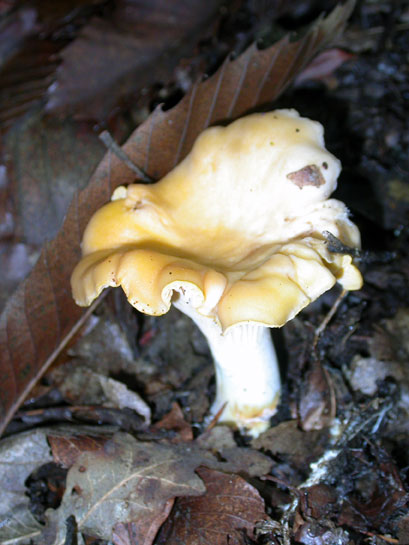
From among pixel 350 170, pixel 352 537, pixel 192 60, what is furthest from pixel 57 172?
pixel 352 537

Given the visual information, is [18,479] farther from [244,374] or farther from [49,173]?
[49,173]

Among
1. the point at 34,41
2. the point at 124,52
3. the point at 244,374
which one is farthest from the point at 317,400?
the point at 34,41

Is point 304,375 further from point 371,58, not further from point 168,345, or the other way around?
point 371,58

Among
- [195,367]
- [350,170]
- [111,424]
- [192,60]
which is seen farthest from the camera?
[192,60]

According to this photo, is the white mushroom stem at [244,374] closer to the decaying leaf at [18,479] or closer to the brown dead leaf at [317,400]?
the brown dead leaf at [317,400]

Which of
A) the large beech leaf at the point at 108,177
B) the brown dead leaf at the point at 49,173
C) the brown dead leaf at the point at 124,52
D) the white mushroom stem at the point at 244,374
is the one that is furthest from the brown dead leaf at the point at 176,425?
the brown dead leaf at the point at 124,52

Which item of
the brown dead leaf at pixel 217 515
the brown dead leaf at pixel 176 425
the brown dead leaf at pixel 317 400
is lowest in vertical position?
the brown dead leaf at pixel 317 400

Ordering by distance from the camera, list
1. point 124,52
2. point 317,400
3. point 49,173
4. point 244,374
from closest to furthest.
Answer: point 244,374
point 317,400
point 49,173
point 124,52
